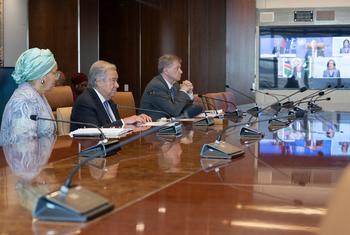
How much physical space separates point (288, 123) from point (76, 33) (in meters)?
3.93

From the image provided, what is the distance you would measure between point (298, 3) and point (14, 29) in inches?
143

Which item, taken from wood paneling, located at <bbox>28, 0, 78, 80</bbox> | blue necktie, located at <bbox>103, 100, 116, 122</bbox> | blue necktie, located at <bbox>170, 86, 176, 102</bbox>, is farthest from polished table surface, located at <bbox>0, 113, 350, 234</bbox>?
wood paneling, located at <bbox>28, 0, 78, 80</bbox>

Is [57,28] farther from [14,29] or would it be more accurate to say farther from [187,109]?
[187,109]

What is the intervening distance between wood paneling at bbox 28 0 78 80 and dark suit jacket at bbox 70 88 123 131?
11.6 ft

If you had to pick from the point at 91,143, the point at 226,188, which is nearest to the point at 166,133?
the point at 91,143

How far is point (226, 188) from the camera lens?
1650mm

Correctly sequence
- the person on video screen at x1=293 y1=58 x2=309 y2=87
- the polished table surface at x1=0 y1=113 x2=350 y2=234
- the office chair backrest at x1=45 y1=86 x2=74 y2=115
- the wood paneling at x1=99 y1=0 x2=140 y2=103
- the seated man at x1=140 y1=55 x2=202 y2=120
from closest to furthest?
the polished table surface at x1=0 y1=113 x2=350 y2=234
the office chair backrest at x1=45 y1=86 x2=74 y2=115
the seated man at x1=140 y1=55 x2=202 y2=120
the wood paneling at x1=99 y1=0 x2=140 y2=103
the person on video screen at x1=293 y1=58 x2=309 y2=87

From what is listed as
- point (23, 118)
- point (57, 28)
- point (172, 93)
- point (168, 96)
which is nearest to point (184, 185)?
point (23, 118)

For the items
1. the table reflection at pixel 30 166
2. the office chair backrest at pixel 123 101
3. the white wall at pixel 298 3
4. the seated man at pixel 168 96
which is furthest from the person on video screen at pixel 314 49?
the table reflection at pixel 30 166

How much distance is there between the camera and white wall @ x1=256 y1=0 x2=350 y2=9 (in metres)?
7.89

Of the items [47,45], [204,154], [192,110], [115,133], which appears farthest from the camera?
[47,45]

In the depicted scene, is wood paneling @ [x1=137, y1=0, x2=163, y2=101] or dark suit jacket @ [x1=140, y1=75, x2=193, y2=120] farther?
wood paneling @ [x1=137, y1=0, x2=163, y2=101]

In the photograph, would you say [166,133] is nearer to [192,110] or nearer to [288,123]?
[288,123]

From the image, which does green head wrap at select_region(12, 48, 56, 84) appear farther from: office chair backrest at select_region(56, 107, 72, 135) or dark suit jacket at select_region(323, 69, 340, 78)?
dark suit jacket at select_region(323, 69, 340, 78)
